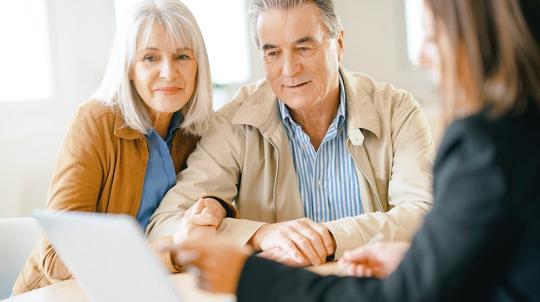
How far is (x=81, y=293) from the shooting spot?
1.55m

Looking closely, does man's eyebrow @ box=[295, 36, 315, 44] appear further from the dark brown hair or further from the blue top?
the dark brown hair

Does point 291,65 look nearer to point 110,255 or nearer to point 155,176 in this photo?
point 155,176

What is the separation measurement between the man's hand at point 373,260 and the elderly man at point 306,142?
78 cm

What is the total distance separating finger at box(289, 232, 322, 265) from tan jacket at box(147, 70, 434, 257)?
0.37 meters

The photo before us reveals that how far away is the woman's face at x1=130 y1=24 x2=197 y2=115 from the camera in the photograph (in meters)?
2.10

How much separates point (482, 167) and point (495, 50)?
152 mm

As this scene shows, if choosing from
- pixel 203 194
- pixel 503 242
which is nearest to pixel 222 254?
pixel 503 242

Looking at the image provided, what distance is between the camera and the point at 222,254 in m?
0.98

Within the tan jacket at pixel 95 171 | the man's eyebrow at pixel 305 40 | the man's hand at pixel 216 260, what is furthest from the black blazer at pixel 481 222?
the man's eyebrow at pixel 305 40

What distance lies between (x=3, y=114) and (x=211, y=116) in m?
1.34

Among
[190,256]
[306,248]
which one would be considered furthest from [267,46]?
[190,256]

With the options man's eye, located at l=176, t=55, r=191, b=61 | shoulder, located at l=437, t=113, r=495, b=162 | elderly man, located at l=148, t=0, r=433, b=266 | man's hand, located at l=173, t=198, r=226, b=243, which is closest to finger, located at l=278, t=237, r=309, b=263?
man's hand, located at l=173, t=198, r=226, b=243

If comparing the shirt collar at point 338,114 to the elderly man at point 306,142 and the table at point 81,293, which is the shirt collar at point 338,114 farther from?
the table at point 81,293

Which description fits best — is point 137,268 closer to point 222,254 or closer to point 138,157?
point 222,254
